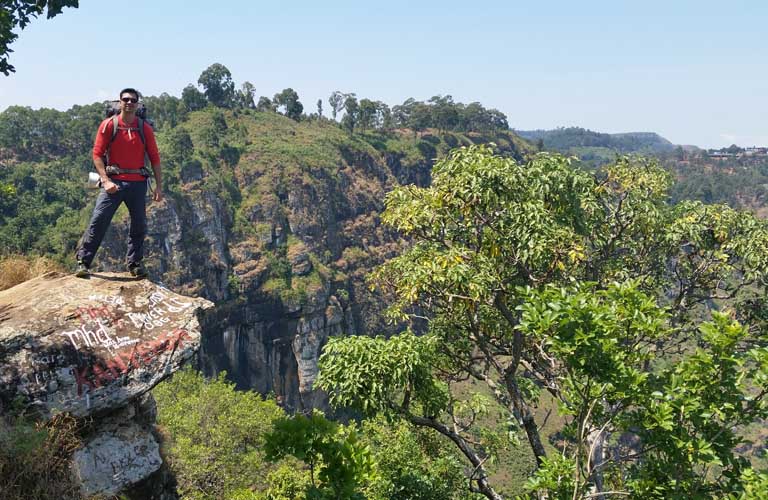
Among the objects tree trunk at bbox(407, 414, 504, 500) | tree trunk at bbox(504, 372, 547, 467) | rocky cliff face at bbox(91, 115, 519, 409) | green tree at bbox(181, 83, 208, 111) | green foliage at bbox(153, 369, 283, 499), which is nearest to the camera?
tree trunk at bbox(407, 414, 504, 500)

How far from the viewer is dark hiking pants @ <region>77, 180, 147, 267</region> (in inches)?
272

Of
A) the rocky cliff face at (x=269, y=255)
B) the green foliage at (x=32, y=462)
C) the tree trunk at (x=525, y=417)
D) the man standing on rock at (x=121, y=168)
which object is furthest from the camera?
the rocky cliff face at (x=269, y=255)

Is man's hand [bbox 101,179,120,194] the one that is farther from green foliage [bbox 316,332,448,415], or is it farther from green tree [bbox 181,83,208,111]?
green tree [bbox 181,83,208,111]

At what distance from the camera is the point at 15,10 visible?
20.0 ft

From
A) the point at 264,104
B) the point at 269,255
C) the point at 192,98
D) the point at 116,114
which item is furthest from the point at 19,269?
the point at 264,104

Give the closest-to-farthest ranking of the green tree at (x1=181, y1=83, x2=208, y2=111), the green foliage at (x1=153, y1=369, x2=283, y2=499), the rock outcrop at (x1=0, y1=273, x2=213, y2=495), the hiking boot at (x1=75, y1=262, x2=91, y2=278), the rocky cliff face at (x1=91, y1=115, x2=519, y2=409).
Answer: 1. the rock outcrop at (x1=0, y1=273, x2=213, y2=495)
2. the hiking boot at (x1=75, y1=262, x2=91, y2=278)
3. the green foliage at (x1=153, y1=369, x2=283, y2=499)
4. the rocky cliff face at (x1=91, y1=115, x2=519, y2=409)
5. the green tree at (x1=181, y1=83, x2=208, y2=111)

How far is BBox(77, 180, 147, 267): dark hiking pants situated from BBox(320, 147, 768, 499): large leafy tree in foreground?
3057 mm

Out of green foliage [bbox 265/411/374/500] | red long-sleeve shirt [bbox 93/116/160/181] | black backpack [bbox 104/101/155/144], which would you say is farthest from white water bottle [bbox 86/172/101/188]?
green foliage [bbox 265/411/374/500]

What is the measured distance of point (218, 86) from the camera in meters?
83.6

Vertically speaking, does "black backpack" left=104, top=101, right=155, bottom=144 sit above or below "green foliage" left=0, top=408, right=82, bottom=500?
above

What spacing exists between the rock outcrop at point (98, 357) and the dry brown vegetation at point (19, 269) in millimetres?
750

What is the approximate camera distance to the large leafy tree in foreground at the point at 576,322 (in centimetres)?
479

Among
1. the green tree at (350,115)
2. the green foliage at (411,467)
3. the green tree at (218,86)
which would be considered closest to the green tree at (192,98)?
the green tree at (218,86)

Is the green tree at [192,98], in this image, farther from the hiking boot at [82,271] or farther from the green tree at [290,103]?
the hiking boot at [82,271]
